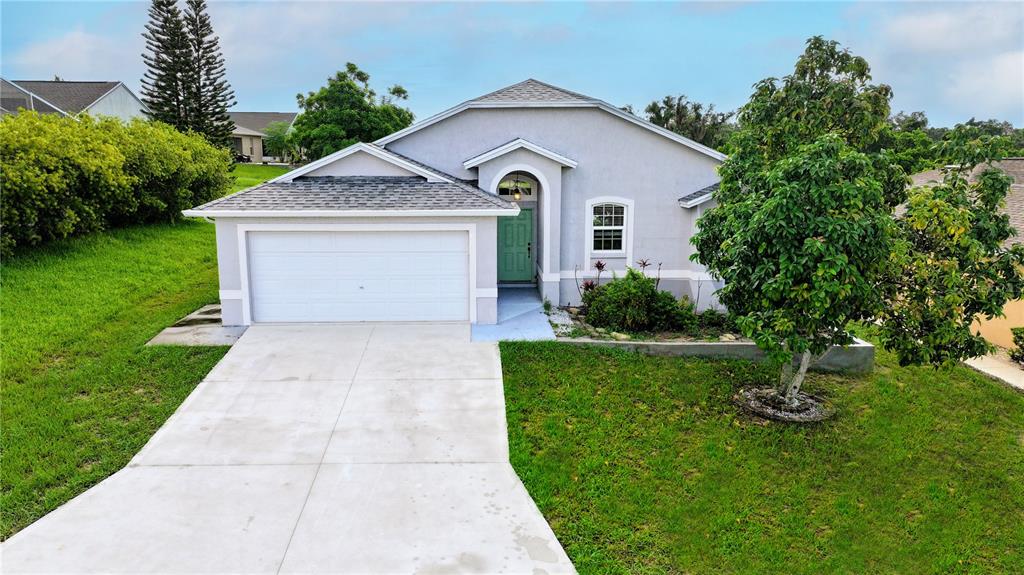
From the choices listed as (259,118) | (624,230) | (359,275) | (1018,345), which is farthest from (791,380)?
(259,118)

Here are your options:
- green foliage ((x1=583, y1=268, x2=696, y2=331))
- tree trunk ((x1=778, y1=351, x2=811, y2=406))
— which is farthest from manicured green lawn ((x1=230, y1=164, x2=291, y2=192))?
tree trunk ((x1=778, y1=351, x2=811, y2=406))

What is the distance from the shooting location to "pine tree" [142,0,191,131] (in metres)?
34.4

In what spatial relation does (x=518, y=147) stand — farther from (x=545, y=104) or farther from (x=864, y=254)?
(x=864, y=254)

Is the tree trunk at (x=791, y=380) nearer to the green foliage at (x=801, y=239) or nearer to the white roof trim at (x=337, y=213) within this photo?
the green foliage at (x=801, y=239)

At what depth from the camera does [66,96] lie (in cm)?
3659

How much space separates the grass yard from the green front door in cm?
712

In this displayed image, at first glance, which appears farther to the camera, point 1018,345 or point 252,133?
point 252,133

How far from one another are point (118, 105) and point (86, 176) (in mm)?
28431

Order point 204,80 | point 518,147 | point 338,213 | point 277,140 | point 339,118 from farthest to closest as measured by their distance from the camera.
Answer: point 277,140, point 204,80, point 339,118, point 518,147, point 338,213

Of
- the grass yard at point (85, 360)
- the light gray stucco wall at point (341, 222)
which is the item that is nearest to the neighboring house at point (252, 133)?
the grass yard at point (85, 360)

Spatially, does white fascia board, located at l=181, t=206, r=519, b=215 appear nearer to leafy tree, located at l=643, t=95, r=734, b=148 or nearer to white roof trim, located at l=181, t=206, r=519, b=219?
white roof trim, located at l=181, t=206, r=519, b=219

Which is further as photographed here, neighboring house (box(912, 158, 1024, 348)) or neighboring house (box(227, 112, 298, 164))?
neighboring house (box(227, 112, 298, 164))

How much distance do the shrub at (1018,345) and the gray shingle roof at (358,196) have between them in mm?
10438

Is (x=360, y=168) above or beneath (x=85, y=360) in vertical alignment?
above
